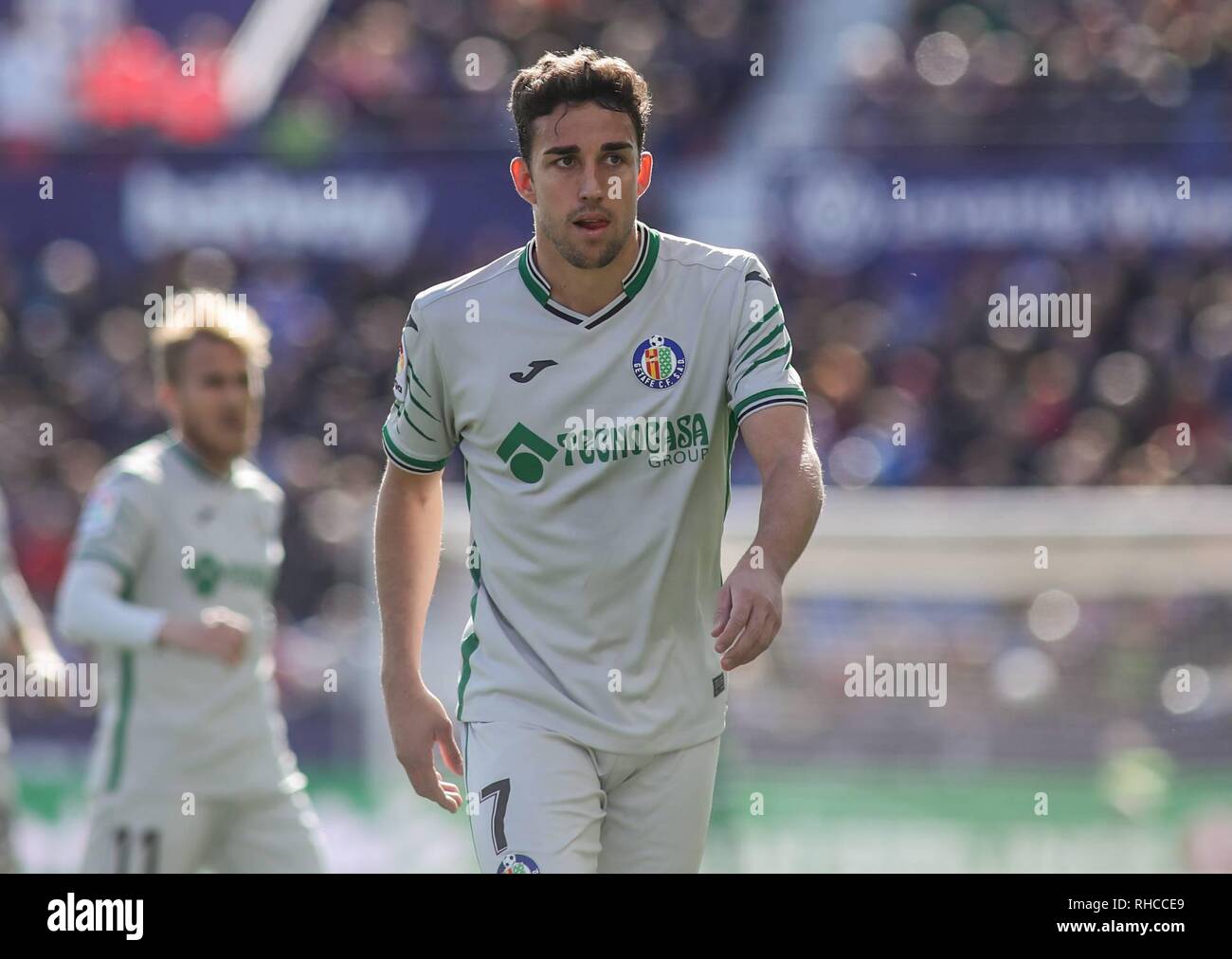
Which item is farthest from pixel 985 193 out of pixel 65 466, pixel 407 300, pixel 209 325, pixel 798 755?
pixel 209 325

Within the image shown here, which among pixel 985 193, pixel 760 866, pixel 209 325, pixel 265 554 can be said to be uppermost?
pixel 985 193

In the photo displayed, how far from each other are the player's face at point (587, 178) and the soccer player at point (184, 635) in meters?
2.17

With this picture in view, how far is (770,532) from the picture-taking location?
11.1ft

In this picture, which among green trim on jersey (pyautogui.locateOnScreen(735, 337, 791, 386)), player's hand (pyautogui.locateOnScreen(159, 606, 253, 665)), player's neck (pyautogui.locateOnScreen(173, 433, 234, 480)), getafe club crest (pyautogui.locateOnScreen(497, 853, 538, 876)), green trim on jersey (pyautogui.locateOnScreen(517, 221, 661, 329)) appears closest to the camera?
getafe club crest (pyautogui.locateOnScreen(497, 853, 538, 876))

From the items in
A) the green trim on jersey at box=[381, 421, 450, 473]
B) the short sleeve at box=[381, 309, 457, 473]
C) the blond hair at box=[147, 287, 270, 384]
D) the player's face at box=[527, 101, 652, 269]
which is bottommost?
the green trim on jersey at box=[381, 421, 450, 473]

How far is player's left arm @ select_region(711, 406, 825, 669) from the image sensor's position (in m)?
3.09

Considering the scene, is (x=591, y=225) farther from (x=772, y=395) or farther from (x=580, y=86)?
(x=772, y=395)

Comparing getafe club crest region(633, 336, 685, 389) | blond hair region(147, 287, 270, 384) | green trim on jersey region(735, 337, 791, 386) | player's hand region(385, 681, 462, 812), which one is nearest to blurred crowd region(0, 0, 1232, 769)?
blond hair region(147, 287, 270, 384)

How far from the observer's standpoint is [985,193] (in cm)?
1270

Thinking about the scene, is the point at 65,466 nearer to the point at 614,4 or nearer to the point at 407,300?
the point at 407,300

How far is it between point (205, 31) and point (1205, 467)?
27.5ft

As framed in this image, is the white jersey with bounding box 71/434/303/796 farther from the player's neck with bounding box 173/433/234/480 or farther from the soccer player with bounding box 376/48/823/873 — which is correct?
the soccer player with bounding box 376/48/823/873

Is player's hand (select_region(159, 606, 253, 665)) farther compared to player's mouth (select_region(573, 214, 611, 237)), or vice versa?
player's hand (select_region(159, 606, 253, 665))

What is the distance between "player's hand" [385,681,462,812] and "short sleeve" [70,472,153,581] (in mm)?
2143
